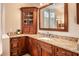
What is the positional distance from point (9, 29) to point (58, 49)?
53 centimetres

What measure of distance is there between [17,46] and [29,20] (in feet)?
0.99

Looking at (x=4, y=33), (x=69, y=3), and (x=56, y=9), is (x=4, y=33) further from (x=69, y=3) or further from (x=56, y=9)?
(x=69, y=3)

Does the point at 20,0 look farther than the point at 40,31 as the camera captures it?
No

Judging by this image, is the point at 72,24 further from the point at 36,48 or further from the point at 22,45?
Answer: the point at 22,45

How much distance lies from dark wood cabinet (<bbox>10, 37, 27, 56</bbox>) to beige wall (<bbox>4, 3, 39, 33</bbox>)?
0.12 metres

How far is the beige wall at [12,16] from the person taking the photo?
4.03 ft

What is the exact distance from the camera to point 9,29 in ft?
4.13

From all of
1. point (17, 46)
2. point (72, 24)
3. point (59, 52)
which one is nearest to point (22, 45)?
point (17, 46)

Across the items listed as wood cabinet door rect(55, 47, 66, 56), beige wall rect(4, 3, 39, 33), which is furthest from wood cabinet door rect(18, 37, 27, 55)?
wood cabinet door rect(55, 47, 66, 56)

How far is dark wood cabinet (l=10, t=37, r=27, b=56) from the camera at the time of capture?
1.25 meters

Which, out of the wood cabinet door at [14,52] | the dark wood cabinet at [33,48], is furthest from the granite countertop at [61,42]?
the wood cabinet door at [14,52]

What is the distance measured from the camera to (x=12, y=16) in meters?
1.24

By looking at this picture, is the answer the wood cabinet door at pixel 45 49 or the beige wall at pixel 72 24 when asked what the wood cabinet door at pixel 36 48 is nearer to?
the wood cabinet door at pixel 45 49

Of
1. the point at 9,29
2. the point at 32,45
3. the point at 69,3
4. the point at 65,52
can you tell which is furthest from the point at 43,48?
the point at 69,3
